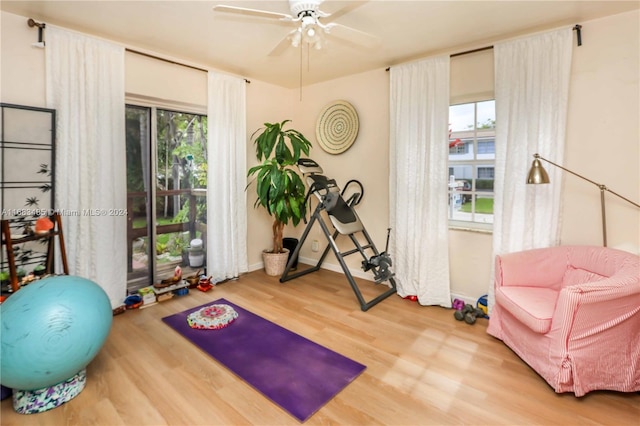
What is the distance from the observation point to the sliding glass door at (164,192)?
3312 millimetres

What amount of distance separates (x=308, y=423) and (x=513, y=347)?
160 cm

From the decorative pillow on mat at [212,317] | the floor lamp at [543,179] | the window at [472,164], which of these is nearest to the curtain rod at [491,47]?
the window at [472,164]

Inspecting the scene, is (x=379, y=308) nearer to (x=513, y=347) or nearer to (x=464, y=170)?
(x=513, y=347)

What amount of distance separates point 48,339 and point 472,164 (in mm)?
3486

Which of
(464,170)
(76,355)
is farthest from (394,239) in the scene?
(76,355)

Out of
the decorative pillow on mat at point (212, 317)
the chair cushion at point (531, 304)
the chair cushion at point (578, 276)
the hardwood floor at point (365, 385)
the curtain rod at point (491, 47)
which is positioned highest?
the curtain rod at point (491, 47)

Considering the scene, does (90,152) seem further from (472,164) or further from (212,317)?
(472,164)

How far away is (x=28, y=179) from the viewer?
8.05ft

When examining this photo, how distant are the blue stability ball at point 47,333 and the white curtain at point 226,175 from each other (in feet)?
6.05

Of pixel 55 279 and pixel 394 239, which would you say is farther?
pixel 394 239

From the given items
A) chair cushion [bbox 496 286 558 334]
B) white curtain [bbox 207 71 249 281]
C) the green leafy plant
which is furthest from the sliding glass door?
chair cushion [bbox 496 286 558 334]

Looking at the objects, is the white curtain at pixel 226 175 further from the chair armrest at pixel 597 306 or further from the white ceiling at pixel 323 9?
the chair armrest at pixel 597 306

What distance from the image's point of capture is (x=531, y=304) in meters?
2.10

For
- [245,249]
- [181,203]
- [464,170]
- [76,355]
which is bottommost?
[76,355]
